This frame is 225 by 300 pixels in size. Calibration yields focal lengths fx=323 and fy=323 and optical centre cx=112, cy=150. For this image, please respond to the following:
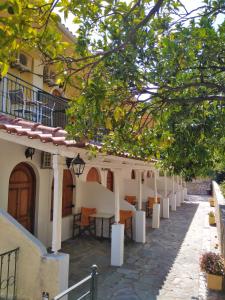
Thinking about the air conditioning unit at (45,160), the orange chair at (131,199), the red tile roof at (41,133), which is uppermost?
the red tile roof at (41,133)

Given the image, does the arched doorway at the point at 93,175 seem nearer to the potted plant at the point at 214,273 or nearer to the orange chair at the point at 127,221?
the orange chair at the point at 127,221

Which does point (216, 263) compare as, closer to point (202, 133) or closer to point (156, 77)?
point (202, 133)

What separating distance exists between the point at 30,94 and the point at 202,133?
20.8ft

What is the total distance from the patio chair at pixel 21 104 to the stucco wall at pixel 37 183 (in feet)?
3.35

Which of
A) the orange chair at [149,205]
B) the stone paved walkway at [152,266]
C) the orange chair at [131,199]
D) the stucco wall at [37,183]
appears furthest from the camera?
the orange chair at [149,205]

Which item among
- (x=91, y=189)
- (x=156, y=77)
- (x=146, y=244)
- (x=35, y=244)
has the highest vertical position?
(x=156, y=77)

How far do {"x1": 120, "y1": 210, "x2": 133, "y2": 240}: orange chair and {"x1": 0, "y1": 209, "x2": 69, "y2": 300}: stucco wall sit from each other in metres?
5.59

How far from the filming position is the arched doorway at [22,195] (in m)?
8.83

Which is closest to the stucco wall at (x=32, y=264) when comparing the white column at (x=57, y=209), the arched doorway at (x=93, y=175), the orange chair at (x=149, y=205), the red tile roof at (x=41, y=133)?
the white column at (x=57, y=209)

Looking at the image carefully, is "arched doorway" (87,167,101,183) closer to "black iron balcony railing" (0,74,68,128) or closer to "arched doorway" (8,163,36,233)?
"black iron balcony railing" (0,74,68,128)

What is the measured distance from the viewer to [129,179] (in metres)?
18.6

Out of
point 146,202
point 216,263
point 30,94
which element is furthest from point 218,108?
point 146,202

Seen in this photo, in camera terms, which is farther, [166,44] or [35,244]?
[35,244]

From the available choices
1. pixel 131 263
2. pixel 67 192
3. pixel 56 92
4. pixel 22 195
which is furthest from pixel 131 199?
pixel 22 195
